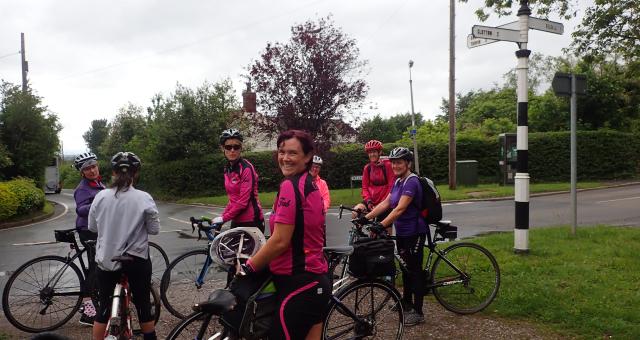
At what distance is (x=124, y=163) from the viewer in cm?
379

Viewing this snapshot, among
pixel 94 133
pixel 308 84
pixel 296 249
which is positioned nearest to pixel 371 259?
pixel 296 249

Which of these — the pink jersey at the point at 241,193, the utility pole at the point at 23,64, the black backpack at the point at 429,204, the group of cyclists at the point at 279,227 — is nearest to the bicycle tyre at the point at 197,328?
the group of cyclists at the point at 279,227

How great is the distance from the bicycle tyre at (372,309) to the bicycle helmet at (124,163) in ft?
5.99

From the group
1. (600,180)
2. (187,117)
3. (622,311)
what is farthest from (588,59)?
(187,117)

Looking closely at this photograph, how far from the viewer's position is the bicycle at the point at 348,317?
2.97 metres

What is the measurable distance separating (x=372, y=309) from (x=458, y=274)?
66.6 inches

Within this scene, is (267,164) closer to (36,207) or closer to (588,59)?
(36,207)

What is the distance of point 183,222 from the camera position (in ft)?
50.0

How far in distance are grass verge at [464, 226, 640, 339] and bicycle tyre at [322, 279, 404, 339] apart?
1751mm

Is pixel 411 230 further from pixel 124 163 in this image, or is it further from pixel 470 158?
pixel 470 158

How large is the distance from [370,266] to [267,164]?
2412 cm

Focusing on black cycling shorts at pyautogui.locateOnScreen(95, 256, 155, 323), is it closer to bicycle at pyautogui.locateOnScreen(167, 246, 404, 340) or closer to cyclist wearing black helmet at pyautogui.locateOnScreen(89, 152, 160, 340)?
cyclist wearing black helmet at pyautogui.locateOnScreen(89, 152, 160, 340)

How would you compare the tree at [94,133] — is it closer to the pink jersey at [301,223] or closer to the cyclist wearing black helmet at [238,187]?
the cyclist wearing black helmet at [238,187]

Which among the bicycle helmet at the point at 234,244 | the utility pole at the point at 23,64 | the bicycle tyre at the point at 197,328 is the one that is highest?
the utility pole at the point at 23,64
